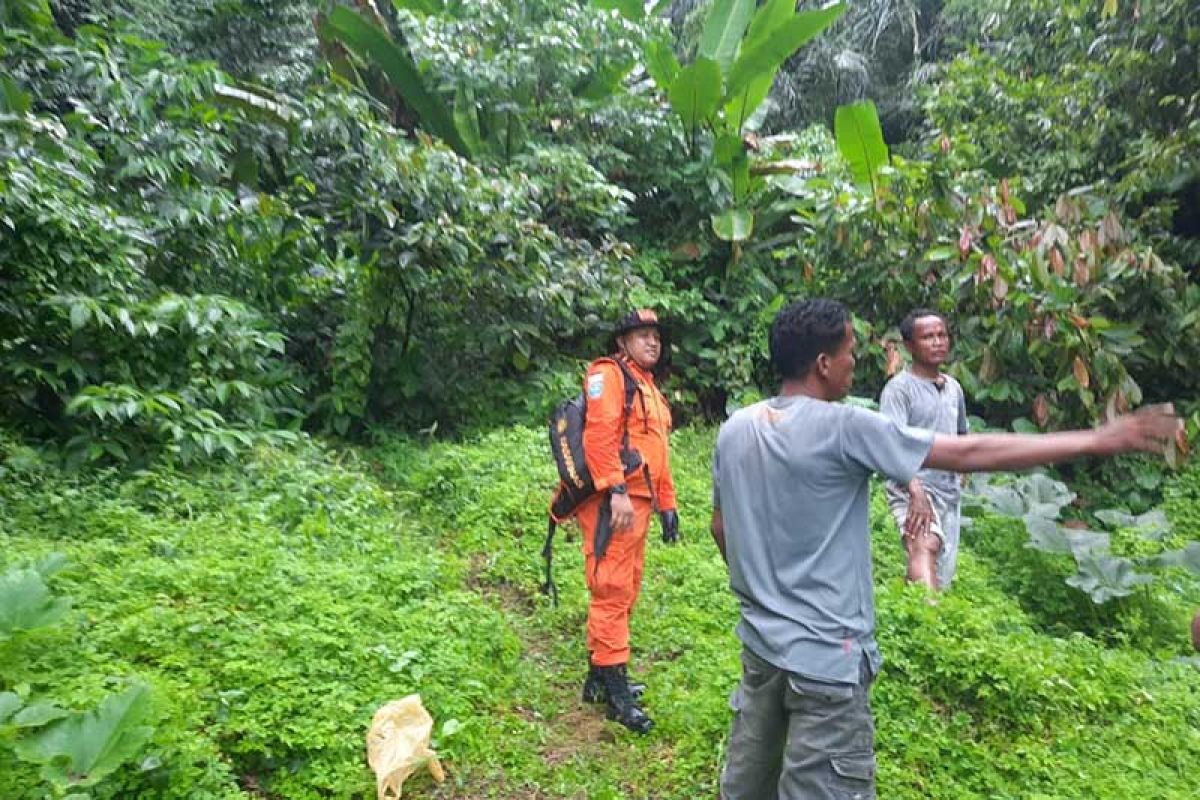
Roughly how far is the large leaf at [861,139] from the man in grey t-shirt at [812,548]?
21.0 ft

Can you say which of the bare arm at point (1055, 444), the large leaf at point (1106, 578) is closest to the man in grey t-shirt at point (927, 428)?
the large leaf at point (1106, 578)

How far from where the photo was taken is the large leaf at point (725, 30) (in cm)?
984

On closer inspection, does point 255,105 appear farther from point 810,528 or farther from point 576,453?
point 810,528

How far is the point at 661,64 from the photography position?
31.9ft

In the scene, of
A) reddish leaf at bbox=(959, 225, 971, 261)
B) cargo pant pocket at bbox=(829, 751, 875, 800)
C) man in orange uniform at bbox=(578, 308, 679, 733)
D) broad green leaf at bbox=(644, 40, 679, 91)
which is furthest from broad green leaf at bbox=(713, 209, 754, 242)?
cargo pant pocket at bbox=(829, 751, 875, 800)

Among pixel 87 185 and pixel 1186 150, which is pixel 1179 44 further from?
pixel 87 185

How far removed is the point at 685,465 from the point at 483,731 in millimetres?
4410

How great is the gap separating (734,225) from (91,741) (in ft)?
26.3

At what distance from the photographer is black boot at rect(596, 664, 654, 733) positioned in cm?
361

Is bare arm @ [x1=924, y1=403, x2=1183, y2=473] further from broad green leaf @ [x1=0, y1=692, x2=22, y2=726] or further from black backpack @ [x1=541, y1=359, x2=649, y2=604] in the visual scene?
broad green leaf @ [x1=0, y1=692, x2=22, y2=726]

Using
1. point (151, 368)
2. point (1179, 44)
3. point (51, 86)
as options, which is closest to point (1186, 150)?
point (1179, 44)

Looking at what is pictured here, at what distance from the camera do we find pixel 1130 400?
600cm

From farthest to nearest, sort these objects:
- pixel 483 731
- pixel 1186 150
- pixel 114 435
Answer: pixel 1186 150
pixel 114 435
pixel 483 731

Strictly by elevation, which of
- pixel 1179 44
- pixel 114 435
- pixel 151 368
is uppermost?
pixel 1179 44
